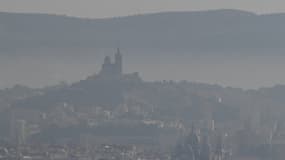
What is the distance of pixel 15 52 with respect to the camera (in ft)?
642

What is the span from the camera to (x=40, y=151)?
91.7 meters

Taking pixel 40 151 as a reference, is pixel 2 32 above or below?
above

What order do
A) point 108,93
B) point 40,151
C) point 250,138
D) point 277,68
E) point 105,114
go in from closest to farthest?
point 40,151
point 250,138
point 105,114
point 108,93
point 277,68

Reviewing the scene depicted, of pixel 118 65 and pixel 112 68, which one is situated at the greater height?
pixel 118 65

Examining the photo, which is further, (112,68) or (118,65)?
(118,65)

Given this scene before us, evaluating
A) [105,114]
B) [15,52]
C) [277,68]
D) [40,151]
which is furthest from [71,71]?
[40,151]

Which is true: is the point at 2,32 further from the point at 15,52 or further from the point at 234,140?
the point at 234,140

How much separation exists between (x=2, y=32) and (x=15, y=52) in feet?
5.90

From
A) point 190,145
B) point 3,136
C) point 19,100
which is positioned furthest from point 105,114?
point 190,145

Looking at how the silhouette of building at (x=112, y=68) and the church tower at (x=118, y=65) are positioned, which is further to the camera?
Result: the church tower at (x=118, y=65)

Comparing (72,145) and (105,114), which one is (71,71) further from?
(72,145)

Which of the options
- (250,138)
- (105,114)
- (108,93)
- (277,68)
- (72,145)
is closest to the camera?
(72,145)

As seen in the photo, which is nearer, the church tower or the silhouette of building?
the silhouette of building

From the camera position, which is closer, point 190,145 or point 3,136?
point 190,145
